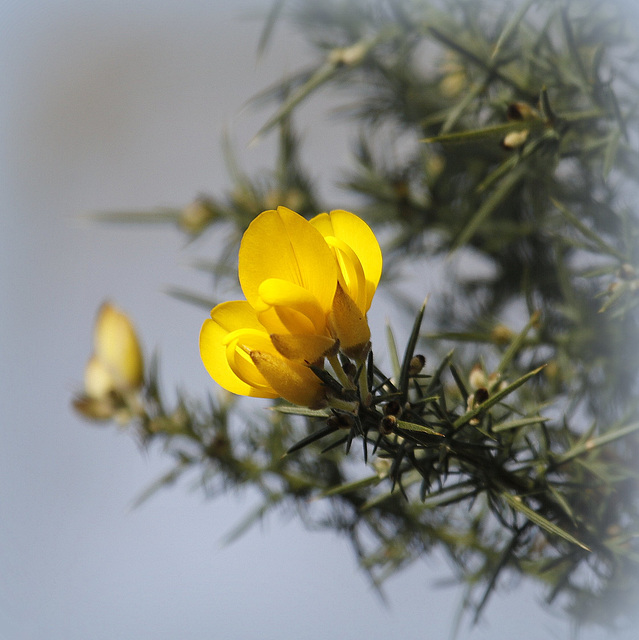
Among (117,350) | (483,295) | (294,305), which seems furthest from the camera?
(483,295)

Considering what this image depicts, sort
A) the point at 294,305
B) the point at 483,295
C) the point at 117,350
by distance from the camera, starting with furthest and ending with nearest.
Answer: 1. the point at 483,295
2. the point at 117,350
3. the point at 294,305

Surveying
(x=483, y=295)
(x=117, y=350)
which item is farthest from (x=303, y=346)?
(x=483, y=295)

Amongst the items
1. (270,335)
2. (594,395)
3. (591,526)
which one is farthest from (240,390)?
(594,395)

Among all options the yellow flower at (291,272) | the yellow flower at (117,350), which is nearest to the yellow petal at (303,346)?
the yellow flower at (291,272)

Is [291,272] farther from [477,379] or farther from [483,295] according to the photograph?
[483,295]

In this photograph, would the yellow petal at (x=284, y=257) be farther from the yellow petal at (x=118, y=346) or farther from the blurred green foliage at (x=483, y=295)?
the yellow petal at (x=118, y=346)

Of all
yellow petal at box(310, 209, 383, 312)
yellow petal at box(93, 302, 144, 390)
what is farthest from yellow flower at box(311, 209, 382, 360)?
yellow petal at box(93, 302, 144, 390)

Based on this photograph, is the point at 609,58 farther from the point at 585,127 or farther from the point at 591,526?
the point at 591,526

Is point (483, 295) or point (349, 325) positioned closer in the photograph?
point (349, 325)
